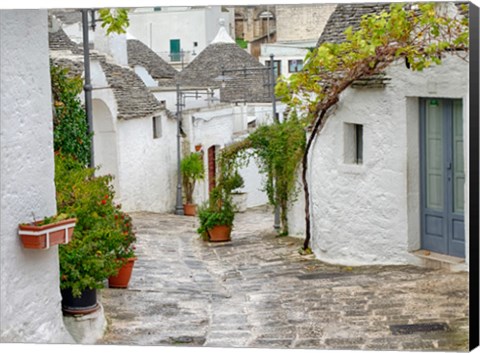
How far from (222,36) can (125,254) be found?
1969 mm

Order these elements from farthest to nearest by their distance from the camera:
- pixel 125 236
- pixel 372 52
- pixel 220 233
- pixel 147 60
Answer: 1. pixel 220 233
2. pixel 372 52
3. pixel 147 60
4. pixel 125 236

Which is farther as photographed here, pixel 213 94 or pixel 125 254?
pixel 213 94

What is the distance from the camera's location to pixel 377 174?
1009 cm

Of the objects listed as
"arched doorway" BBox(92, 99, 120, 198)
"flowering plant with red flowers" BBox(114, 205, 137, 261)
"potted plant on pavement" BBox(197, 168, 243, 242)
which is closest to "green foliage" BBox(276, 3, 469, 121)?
"potted plant on pavement" BBox(197, 168, 243, 242)

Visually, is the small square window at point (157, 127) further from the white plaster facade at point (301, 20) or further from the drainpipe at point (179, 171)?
the white plaster facade at point (301, 20)

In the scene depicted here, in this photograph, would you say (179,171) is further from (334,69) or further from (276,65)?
(334,69)

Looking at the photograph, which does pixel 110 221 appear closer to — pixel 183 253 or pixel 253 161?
pixel 183 253

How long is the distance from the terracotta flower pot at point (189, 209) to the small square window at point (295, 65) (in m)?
1.55

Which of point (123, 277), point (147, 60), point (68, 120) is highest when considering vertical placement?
point (147, 60)

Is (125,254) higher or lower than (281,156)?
lower

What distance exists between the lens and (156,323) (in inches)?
329

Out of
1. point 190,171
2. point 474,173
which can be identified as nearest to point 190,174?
point 190,171

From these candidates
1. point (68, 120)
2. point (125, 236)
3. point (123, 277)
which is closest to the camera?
point (125, 236)

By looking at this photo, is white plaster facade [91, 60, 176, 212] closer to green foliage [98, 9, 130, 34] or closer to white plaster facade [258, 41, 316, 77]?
Answer: green foliage [98, 9, 130, 34]
